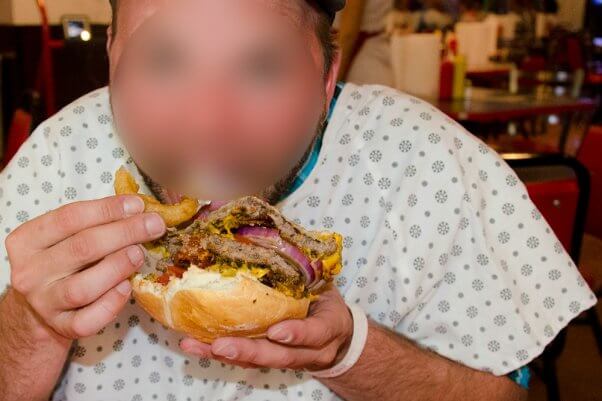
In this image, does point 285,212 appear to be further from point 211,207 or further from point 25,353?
point 25,353

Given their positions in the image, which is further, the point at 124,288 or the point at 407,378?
the point at 407,378

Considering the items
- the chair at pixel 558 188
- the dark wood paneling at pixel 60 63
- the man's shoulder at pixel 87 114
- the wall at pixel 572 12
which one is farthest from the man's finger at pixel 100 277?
the wall at pixel 572 12

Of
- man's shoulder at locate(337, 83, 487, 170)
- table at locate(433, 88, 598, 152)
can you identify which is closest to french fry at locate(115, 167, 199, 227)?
man's shoulder at locate(337, 83, 487, 170)

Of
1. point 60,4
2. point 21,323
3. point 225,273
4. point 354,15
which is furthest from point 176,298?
point 60,4

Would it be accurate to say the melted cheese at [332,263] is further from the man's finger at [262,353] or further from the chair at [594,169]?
the chair at [594,169]

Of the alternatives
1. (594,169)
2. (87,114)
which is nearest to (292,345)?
(87,114)

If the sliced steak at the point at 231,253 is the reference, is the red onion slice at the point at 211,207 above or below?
above
